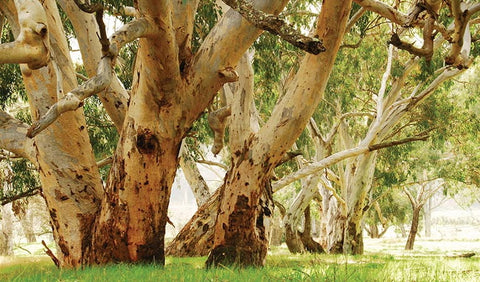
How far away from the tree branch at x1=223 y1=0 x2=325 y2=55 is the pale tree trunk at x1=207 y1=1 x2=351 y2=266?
9.02 ft

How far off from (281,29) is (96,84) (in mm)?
1158

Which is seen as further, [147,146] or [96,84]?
[147,146]

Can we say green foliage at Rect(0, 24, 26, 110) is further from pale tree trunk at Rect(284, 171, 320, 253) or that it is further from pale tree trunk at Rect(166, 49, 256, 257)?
pale tree trunk at Rect(284, 171, 320, 253)

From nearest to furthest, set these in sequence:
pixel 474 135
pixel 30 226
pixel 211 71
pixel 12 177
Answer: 1. pixel 211 71
2. pixel 12 177
3. pixel 474 135
4. pixel 30 226

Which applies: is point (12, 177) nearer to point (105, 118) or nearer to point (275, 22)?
point (105, 118)

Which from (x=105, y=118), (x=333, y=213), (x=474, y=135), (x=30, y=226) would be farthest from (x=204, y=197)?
(x=30, y=226)

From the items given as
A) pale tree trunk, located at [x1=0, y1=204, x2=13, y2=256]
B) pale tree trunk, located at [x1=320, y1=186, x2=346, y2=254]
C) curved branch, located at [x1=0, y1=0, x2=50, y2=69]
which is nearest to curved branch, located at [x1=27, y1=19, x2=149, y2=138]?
curved branch, located at [x1=0, y1=0, x2=50, y2=69]

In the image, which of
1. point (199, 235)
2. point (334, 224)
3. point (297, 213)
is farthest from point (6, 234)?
point (199, 235)

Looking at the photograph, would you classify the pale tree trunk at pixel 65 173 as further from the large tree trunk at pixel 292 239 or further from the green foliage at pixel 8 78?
the large tree trunk at pixel 292 239

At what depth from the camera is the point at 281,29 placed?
1770 millimetres

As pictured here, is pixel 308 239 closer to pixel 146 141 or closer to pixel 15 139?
pixel 15 139

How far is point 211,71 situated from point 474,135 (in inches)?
425

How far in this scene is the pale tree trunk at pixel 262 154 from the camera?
4.55 m

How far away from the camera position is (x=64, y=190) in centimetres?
465
